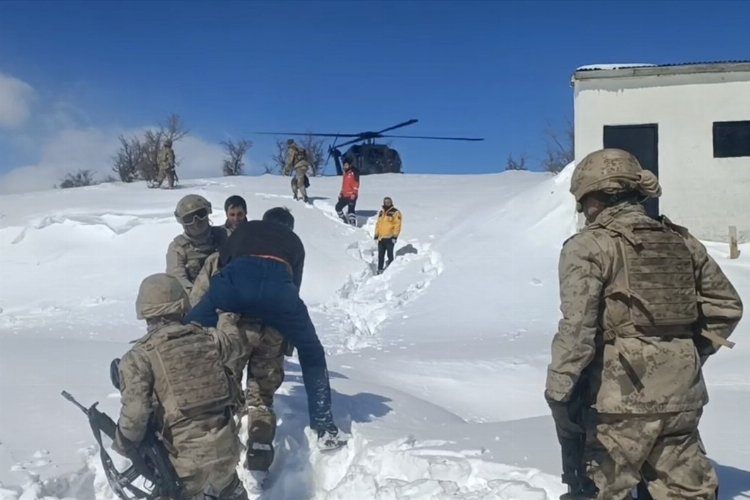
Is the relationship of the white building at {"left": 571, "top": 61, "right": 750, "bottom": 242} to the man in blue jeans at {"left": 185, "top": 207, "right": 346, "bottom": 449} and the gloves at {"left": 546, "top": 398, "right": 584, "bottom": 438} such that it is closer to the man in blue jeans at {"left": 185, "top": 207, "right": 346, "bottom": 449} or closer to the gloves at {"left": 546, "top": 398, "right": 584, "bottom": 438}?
the man in blue jeans at {"left": 185, "top": 207, "right": 346, "bottom": 449}

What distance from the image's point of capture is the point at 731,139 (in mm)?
14352

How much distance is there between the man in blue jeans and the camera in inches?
192

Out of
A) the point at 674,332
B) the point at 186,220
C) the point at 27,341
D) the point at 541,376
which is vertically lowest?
the point at 541,376

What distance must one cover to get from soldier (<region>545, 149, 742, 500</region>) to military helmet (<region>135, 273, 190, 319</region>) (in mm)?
1905

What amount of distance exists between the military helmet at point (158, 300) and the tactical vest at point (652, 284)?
2.11m

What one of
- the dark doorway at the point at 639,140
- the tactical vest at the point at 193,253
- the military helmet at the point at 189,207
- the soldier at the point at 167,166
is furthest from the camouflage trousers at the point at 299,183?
the military helmet at the point at 189,207

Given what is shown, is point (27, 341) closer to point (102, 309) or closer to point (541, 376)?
point (102, 309)

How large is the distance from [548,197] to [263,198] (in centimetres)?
709

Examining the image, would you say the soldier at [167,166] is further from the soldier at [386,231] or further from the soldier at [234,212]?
the soldier at [234,212]

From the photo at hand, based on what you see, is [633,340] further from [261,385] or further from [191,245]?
[191,245]

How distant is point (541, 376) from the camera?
795 centimetres

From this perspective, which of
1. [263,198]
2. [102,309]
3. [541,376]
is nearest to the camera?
[541,376]

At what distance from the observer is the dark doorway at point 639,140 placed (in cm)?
1455

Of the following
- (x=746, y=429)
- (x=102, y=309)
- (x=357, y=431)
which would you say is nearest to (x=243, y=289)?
(x=357, y=431)
